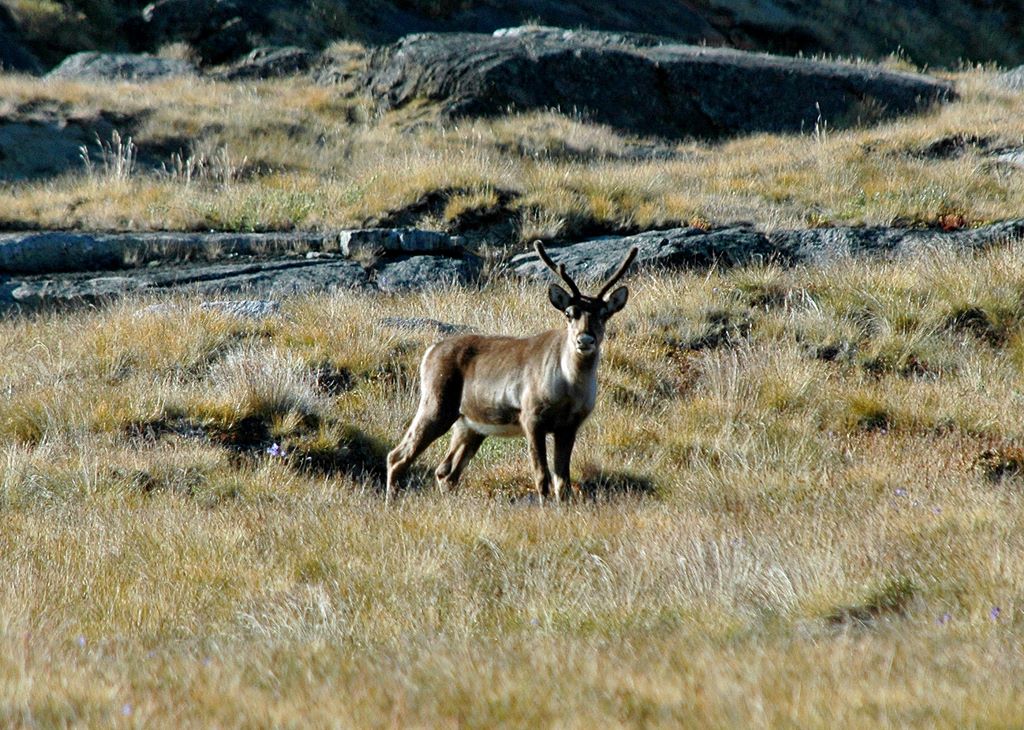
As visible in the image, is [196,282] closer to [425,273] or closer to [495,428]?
[425,273]

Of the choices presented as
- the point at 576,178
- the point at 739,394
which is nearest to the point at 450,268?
the point at 576,178

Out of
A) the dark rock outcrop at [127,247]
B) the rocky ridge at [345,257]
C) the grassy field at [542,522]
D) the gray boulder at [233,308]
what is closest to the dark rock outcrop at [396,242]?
the rocky ridge at [345,257]

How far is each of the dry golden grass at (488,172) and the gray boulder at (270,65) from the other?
3296 mm

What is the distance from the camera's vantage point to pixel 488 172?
1725 cm

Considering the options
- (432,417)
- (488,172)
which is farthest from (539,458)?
(488,172)

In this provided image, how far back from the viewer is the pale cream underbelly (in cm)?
854

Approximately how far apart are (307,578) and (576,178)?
12.0 m

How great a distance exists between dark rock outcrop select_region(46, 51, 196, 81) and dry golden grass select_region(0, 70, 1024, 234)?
8.98ft

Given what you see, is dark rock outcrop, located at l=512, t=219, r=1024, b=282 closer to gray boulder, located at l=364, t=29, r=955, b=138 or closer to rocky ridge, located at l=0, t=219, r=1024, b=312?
rocky ridge, located at l=0, t=219, r=1024, b=312

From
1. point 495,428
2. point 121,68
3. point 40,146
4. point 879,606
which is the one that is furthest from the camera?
point 121,68

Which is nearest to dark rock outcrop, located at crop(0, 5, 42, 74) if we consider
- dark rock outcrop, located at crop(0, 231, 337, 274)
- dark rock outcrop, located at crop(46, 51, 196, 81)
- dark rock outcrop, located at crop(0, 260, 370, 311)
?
dark rock outcrop, located at crop(46, 51, 196, 81)

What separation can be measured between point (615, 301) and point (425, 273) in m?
6.47

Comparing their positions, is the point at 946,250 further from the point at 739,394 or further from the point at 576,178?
the point at 576,178

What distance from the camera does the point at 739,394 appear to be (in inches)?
405
